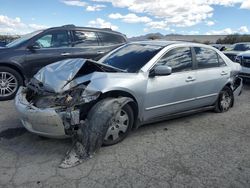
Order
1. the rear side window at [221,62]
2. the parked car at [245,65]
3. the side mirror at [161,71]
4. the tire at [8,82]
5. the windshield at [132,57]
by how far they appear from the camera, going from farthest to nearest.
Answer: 1. the parked car at [245,65]
2. the tire at [8,82]
3. the rear side window at [221,62]
4. the windshield at [132,57]
5. the side mirror at [161,71]

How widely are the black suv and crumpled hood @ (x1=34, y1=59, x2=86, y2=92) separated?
6.48 feet

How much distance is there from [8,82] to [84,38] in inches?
91.8

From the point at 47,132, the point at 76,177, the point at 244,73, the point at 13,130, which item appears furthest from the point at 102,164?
the point at 244,73

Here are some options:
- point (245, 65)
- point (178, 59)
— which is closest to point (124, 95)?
point (178, 59)

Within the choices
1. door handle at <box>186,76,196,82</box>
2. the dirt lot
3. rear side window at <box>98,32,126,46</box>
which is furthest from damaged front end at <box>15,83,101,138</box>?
rear side window at <box>98,32,126,46</box>

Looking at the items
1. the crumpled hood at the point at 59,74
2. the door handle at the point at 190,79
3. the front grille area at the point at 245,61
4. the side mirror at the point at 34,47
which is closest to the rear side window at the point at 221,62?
the door handle at the point at 190,79

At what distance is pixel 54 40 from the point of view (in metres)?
7.66

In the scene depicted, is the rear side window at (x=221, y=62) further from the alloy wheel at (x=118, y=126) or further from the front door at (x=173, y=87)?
the alloy wheel at (x=118, y=126)

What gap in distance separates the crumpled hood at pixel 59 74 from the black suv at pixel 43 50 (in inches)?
77.7

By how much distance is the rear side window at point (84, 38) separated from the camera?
26.1 feet

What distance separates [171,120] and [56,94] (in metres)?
2.41

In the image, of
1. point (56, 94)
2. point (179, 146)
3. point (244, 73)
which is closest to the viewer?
point (56, 94)

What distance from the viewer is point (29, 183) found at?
330 centimetres

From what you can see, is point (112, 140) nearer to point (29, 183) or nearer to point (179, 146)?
point (179, 146)
